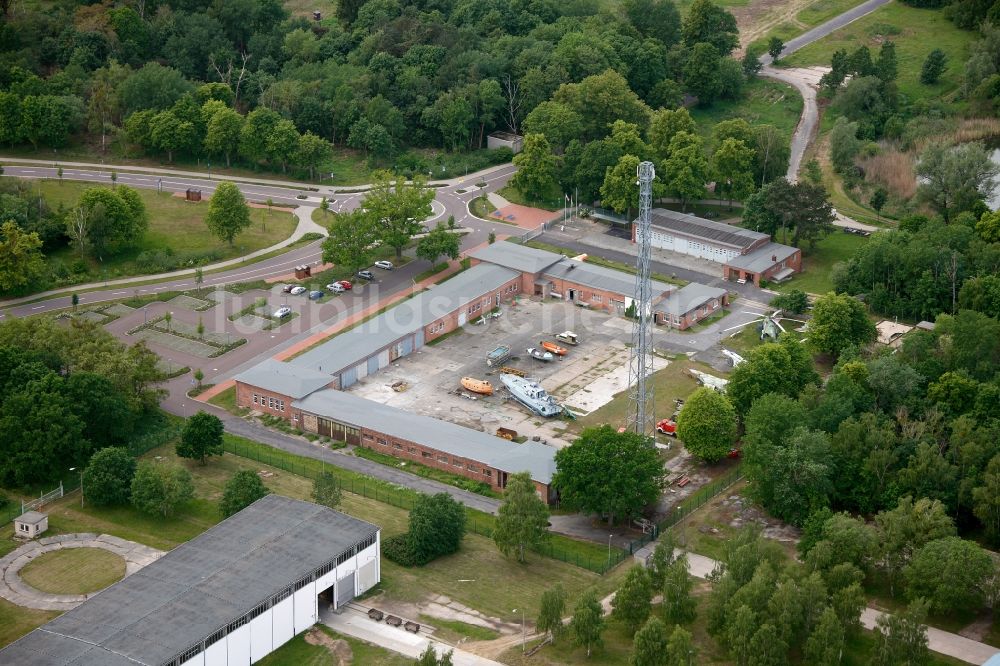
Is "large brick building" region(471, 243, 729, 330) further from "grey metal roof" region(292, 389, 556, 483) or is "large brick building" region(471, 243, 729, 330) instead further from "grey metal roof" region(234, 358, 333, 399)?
"grey metal roof" region(234, 358, 333, 399)

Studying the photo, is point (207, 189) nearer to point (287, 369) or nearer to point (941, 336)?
point (287, 369)

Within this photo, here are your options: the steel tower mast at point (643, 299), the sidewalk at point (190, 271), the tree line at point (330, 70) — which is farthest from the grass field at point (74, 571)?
the tree line at point (330, 70)

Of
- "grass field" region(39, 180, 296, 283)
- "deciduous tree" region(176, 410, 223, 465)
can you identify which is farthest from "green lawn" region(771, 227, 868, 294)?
"deciduous tree" region(176, 410, 223, 465)

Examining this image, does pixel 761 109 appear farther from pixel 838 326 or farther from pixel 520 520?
pixel 520 520

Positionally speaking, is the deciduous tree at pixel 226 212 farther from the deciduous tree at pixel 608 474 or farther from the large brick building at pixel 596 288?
the deciduous tree at pixel 608 474

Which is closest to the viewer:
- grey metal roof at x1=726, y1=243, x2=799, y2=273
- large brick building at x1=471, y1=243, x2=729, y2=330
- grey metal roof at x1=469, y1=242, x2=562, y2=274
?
large brick building at x1=471, y1=243, x2=729, y2=330

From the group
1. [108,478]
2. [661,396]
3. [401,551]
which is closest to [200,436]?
[108,478]

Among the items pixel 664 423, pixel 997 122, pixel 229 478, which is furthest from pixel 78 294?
pixel 997 122
